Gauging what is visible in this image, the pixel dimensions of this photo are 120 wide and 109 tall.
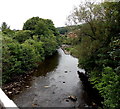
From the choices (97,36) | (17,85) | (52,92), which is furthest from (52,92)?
(97,36)

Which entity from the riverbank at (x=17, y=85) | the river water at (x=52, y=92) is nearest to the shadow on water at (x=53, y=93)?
the river water at (x=52, y=92)

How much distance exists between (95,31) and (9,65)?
21.1ft

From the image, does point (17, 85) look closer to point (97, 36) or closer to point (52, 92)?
point (52, 92)

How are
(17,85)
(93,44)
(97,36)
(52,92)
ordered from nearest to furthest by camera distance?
(93,44), (97,36), (52,92), (17,85)

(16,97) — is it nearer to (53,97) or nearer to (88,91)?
(53,97)

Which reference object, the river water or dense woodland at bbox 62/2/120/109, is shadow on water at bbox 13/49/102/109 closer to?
the river water

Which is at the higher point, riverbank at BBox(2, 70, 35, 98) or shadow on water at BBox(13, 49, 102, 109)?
riverbank at BBox(2, 70, 35, 98)

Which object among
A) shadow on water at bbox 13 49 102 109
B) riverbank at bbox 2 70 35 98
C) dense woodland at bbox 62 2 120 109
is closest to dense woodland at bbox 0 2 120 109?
dense woodland at bbox 62 2 120 109

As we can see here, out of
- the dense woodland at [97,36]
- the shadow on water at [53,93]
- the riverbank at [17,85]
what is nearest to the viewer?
the dense woodland at [97,36]

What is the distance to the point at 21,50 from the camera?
10555mm

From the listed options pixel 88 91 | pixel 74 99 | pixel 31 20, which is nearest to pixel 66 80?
pixel 88 91

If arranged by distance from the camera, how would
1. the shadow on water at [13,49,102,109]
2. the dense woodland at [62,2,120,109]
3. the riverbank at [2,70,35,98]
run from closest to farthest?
the dense woodland at [62,2,120,109] → the shadow on water at [13,49,102,109] → the riverbank at [2,70,35,98]

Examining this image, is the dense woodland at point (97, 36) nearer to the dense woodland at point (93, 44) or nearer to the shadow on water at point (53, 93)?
the dense woodland at point (93, 44)

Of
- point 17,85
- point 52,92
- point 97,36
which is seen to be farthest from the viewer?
point 17,85
